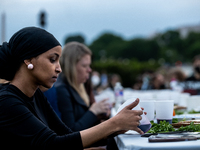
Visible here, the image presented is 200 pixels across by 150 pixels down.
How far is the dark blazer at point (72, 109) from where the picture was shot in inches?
142

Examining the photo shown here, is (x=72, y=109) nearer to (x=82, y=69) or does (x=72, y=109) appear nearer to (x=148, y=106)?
(x=82, y=69)

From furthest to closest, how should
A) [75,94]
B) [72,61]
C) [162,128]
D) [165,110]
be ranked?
[72,61] < [75,94] < [165,110] < [162,128]

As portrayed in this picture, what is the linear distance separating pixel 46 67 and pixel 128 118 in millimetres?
668

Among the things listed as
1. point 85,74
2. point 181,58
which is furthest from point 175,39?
point 85,74

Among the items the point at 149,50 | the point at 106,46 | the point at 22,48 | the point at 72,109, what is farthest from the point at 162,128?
the point at 106,46

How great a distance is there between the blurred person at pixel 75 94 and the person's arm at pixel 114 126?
166 centimetres

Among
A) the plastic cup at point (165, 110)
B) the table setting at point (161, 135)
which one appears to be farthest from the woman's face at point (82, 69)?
the plastic cup at point (165, 110)

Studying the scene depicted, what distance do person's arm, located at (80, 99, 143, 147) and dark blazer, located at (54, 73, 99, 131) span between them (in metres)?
1.66

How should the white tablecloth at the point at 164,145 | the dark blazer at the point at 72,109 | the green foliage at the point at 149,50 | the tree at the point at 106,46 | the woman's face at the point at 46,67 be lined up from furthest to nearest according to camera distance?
1. the tree at the point at 106,46
2. the green foliage at the point at 149,50
3. the dark blazer at the point at 72,109
4. the woman's face at the point at 46,67
5. the white tablecloth at the point at 164,145

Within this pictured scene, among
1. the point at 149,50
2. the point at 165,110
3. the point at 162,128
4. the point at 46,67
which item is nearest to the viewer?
the point at 46,67

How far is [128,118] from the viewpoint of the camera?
1.93 metres

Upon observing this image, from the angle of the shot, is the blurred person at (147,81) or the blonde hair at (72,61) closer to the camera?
the blonde hair at (72,61)

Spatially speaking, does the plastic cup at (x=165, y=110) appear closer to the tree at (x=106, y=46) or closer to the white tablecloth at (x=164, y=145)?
the white tablecloth at (x=164, y=145)

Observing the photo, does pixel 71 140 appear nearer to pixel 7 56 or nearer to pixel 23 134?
pixel 23 134
